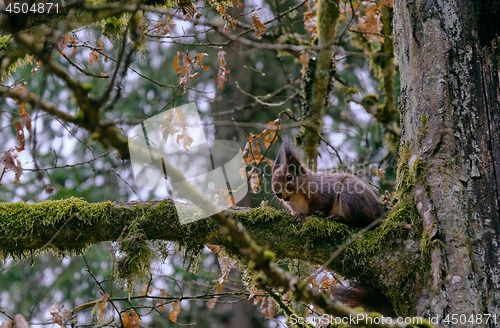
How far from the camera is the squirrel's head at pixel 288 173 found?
19.2ft

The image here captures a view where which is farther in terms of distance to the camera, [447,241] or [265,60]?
[265,60]

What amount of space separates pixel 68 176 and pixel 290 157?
6.26 meters

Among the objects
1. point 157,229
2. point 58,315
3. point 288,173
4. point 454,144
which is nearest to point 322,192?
point 288,173

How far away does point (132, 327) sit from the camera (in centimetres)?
444

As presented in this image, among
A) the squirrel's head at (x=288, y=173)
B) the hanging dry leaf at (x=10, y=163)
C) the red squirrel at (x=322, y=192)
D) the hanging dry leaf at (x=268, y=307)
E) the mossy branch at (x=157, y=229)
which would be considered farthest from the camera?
the squirrel's head at (x=288, y=173)

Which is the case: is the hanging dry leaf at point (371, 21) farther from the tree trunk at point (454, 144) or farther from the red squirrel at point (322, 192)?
the tree trunk at point (454, 144)

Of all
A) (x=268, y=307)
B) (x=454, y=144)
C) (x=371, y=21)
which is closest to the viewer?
(x=454, y=144)

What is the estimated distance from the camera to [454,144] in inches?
143

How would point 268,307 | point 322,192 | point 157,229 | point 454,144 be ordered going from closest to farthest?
point 454,144
point 157,229
point 268,307
point 322,192

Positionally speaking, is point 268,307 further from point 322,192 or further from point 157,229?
point 157,229

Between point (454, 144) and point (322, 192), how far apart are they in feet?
7.10

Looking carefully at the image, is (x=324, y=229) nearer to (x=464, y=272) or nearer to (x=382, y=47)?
(x=464, y=272)

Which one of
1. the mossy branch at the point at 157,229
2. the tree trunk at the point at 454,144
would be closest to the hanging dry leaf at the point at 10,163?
the mossy branch at the point at 157,229

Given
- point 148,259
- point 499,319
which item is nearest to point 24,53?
point 148,259
